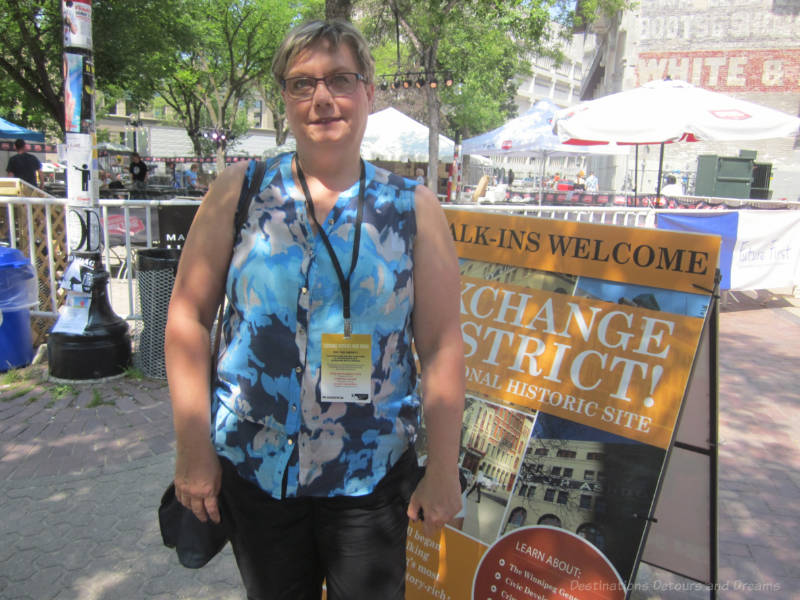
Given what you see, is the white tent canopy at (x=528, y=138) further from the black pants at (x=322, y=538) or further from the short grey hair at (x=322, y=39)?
the black pants at (x=322, y=538)

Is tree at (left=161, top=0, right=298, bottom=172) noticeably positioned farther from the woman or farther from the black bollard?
the woman

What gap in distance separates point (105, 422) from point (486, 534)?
3140 mm

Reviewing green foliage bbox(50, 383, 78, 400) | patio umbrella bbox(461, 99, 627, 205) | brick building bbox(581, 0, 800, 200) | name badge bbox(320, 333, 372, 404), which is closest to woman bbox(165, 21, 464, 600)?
name badge bbox(320, 333, 372, 404)

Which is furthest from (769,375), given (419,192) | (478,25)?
(478,25)

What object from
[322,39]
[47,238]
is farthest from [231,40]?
[322,39]

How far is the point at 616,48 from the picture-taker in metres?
31.3

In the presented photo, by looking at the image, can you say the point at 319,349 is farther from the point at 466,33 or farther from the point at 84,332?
the point at 466,33

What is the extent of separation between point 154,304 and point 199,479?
12.7 feet

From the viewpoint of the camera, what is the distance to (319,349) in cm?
146

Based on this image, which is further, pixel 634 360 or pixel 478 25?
pixel 478 25

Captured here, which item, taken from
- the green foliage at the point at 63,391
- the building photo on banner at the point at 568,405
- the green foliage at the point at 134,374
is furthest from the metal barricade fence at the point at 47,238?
the building photo on banner at the point at 568,405

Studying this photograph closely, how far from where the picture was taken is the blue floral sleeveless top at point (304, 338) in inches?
57.6

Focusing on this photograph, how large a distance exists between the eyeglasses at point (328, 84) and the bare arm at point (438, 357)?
0.31m

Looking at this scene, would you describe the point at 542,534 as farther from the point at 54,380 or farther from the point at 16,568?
the point at 54,380
